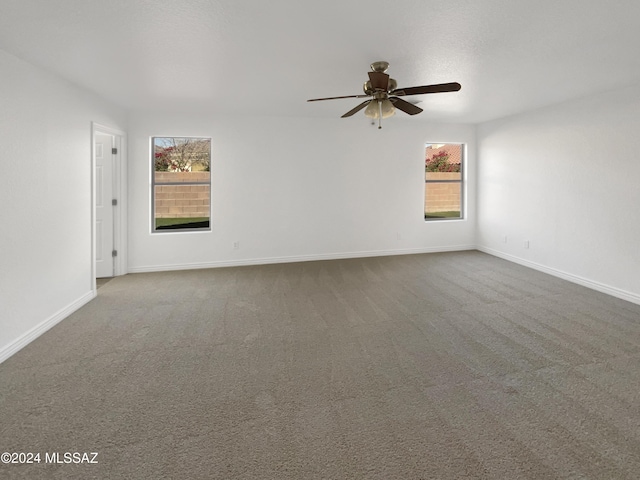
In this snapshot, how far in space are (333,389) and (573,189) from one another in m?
4.39

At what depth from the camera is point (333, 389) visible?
6.86 feet

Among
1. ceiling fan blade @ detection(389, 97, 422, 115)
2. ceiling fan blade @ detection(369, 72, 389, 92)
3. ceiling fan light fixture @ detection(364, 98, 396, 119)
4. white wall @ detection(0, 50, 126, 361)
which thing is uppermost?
ceiling fan blade @ detection(369, 72, 389, 92)

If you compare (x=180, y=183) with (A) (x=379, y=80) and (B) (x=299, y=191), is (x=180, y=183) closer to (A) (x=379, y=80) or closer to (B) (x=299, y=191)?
(B) (x=299, y=191)

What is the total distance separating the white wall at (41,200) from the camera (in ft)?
8.40

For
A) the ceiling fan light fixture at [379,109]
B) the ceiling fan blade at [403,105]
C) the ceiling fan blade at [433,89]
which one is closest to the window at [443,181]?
the ceiling fan blade at [403,105]

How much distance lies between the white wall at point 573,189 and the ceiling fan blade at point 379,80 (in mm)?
3049

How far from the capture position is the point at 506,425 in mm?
1760

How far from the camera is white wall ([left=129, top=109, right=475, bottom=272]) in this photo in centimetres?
498

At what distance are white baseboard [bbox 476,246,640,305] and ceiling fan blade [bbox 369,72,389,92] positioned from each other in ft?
12.2

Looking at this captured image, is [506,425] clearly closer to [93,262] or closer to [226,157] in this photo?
[93,262]

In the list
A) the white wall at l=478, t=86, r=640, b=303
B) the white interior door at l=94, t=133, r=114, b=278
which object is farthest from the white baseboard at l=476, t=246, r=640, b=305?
the white interior door at l=94, t=133, r=114, b=278

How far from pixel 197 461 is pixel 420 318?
2.33 m

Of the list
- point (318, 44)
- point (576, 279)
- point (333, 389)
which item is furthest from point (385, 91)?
point (576, 279)

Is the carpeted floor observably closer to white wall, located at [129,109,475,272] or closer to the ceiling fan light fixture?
white wall, located at [129,109,475,272]
